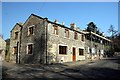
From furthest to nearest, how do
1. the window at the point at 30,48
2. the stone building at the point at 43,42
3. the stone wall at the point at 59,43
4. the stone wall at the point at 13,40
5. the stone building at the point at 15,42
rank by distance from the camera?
1. the stone wall at the point at 13,40
2. the stone building at the point at 15,42
3. the window at the point at 30,48
4. the stone wall at the point at 59,43
5. the stone building at the point at 43,42

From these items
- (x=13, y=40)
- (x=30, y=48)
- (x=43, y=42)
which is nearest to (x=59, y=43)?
(x=43, y=42)

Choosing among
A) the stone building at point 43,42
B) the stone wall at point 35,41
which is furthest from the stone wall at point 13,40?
the stone wall at point 35,41

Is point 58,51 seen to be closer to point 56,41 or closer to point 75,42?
point 56,41

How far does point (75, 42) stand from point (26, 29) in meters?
9.18

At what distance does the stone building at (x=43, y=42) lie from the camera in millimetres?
24734

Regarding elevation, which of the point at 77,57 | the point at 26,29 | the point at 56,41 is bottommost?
the point at 77,57

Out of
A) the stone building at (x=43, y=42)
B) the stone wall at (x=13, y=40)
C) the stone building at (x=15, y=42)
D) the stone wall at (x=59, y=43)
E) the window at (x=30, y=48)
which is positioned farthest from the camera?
the stone wall at (x=13, y=40)

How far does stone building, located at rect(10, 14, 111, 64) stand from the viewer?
24.7 metres

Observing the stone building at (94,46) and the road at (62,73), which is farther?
the stone building at (94,46)

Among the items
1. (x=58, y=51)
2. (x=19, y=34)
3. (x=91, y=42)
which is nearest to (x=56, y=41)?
(x=58, y=51)

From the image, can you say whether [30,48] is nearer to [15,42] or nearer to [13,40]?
[15,42]

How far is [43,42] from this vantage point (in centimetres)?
2473

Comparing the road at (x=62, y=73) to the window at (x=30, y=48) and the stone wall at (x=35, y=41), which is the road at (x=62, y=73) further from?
the window at (x=30, y=48)

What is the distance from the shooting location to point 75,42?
101 ft
